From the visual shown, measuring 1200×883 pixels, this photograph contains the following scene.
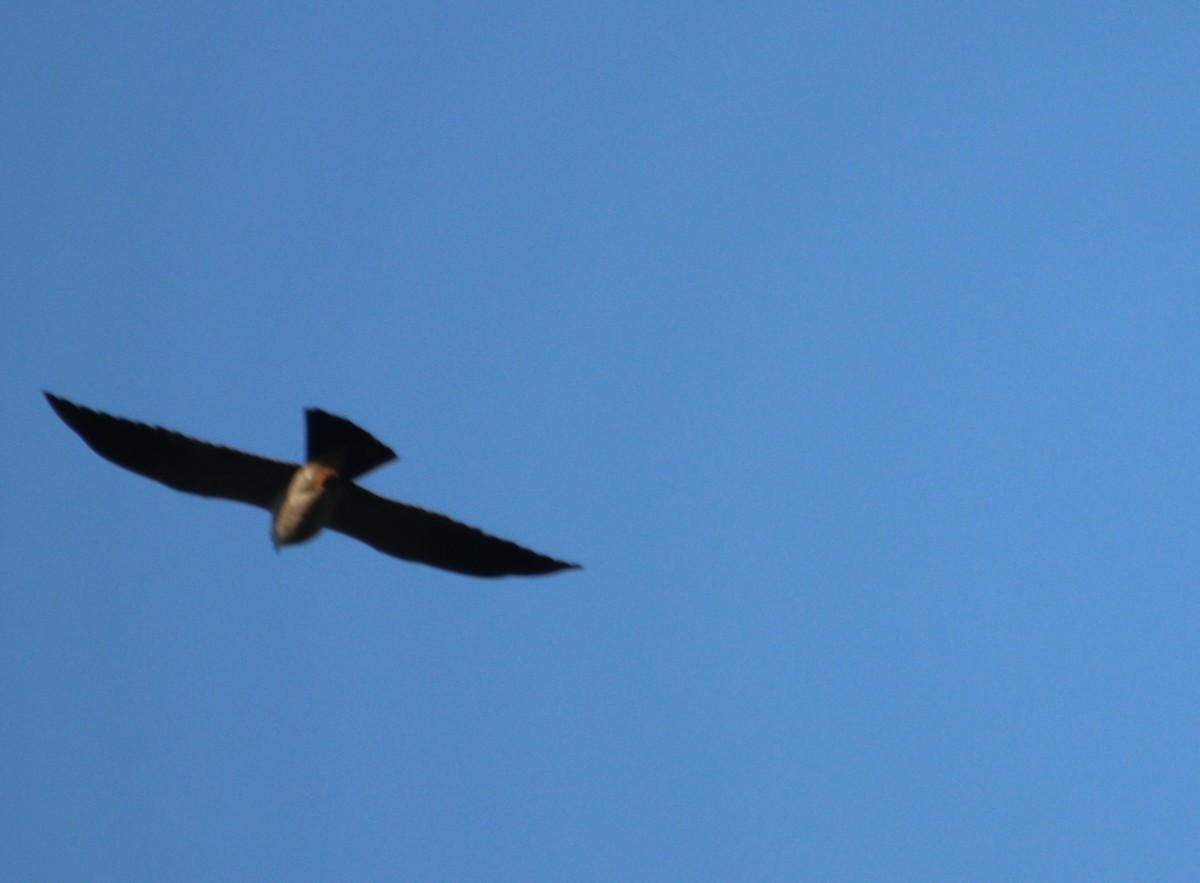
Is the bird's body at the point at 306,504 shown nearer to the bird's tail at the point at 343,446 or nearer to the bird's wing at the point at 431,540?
the bird's tail at the point at 343,446

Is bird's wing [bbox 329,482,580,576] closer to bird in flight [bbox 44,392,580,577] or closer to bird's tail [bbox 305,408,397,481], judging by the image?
bird in flight [bbox 44,392,580,577]

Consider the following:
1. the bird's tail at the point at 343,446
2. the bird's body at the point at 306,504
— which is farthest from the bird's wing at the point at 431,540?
the bird's tail at the point at 343,446

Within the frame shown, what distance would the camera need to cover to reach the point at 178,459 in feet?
41.2

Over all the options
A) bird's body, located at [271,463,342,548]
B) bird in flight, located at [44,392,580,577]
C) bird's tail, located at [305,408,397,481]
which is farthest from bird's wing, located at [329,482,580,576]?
bird's tail, located at [305,408,397,481]

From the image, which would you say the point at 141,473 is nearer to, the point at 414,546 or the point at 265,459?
the point at 265,459

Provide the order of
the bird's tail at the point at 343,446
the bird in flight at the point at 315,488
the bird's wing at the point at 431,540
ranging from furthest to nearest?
the bird's wing at the point at 431,540, the bird in flight at the point at 315,488, the bird's tail at the point at 343,446

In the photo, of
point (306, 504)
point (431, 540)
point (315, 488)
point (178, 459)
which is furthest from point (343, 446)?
point (178, 459)

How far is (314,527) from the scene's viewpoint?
12.4 metres

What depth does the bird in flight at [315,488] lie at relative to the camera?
12.0m

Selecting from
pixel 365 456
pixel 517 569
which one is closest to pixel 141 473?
pixel 365 456

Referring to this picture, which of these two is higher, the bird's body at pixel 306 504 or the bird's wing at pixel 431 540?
the bird's wing at pixel 431 540

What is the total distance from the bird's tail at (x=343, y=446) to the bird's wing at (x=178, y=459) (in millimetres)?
459

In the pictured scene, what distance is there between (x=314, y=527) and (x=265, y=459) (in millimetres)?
635

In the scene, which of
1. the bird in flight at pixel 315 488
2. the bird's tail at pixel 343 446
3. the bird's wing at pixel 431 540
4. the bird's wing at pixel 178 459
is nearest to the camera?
the bird's tail at pixel 343 446
